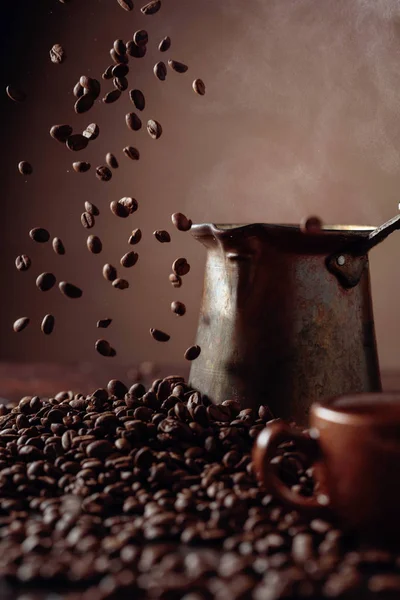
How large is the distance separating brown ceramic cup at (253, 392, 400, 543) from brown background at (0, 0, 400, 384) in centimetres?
166

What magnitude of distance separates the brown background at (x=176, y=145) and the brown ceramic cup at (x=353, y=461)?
5.44ft

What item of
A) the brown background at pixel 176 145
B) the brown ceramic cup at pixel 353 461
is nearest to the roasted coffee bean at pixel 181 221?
the brown ceramic cup at pixel 353 461

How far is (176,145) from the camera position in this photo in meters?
3.25

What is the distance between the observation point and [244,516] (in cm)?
105

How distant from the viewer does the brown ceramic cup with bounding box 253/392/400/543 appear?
36.4 inches

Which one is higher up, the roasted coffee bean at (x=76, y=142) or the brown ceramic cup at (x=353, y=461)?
the roasted coffee bean at (x=76, y=142)

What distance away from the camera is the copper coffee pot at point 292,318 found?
4.91 feet

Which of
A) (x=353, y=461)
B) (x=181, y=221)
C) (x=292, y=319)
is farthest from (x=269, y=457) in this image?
(x=181, y=221)

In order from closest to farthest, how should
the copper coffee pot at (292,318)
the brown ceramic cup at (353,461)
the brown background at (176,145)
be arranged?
the brown ceramic cup at (353,461)
the copper coffee pot at (292,318)
the brown background at (176,145)

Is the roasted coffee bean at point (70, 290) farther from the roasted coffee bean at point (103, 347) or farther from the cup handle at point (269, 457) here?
the cup handle at point (269, 457)

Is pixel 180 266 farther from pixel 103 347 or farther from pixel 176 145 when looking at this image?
pixel 176 145

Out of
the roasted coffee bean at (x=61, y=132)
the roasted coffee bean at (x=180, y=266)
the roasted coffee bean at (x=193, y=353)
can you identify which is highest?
the roasted coffee bean at (x=61, y=132)

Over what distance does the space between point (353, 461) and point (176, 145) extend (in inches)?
96.9

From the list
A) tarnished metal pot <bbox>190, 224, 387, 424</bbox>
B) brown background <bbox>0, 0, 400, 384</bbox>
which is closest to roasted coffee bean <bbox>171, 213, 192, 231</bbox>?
tarnished metal pot <bbox>190, 224, 387, 424</bbox>
